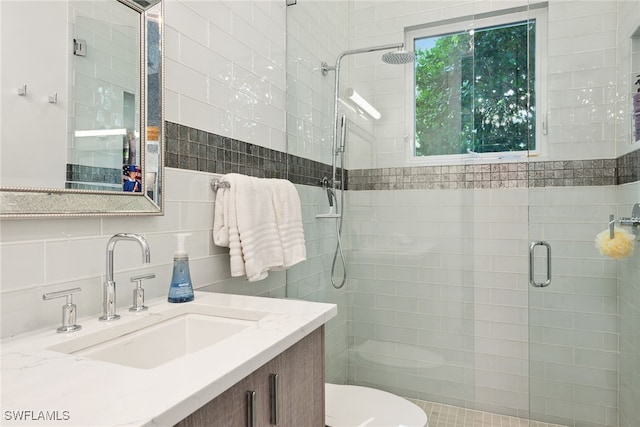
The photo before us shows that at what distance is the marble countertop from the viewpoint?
0.53m

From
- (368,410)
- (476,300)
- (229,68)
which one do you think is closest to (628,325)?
(476,300)

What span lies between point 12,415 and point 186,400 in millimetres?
222

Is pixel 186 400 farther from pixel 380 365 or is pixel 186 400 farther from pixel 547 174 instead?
pixel 547 174

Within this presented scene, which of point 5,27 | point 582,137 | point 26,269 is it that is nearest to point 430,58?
point 582,137

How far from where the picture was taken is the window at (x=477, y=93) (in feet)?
7.00

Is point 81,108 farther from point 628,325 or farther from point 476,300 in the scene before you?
point 628,325

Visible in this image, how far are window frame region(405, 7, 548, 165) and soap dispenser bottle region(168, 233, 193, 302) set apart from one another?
56.2 inches

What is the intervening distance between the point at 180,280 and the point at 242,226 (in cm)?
32

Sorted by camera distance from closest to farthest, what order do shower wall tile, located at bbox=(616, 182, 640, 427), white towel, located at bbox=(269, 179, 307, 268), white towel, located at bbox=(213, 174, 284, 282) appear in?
white towel, located at bbox=(213, 174, 284, 282)
white towel, located at bbox=(269, 179, 307, 268)
shower wall tile, located at bbox=(616, 182, 640, 427)

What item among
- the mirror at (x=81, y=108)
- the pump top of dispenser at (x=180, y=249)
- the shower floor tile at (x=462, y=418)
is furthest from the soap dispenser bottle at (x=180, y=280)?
the shower floor tile at (x=462, y=418)

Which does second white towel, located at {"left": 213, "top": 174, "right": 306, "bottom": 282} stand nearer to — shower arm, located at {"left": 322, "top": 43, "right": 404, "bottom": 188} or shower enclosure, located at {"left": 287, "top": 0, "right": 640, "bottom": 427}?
shower enclosure, located at {"left": 287, "top": 0, "right": 640, "bottom": 427}

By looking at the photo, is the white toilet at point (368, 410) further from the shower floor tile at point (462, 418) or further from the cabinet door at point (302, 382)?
the cabinet door at point (302, 382)

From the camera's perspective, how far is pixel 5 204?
824 millimetres

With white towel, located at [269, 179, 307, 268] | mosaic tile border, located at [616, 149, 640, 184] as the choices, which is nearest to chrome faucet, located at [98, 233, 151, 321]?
white towel, located at [269, 179, 307, 268]
